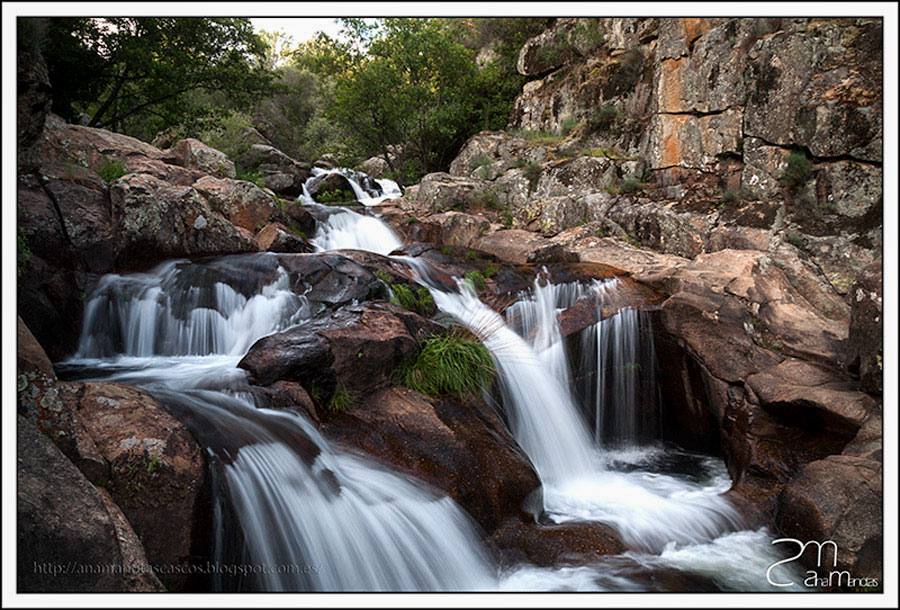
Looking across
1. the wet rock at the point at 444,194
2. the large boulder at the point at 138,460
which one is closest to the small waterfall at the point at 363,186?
the wet rock at the point at 444,194

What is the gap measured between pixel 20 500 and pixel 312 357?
276cm

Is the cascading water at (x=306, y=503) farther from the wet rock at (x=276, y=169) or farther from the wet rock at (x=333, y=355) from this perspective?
the wet rock at (x=276, y=169)

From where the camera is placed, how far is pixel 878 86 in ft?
27.5

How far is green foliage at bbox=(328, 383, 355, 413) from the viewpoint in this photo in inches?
207

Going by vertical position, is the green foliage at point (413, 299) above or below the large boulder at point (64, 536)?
above

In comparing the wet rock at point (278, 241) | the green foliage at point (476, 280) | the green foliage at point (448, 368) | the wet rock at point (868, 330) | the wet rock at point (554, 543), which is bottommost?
the wet rock at point (554, 543)

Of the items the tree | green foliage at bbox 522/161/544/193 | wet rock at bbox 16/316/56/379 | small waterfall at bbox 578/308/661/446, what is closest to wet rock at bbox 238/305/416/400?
wet rock at bbox 16/316/56/379

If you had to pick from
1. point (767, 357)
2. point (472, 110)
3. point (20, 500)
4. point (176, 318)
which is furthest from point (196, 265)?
point (472, 110)

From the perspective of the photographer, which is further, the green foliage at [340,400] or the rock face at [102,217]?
the rock face at [102,217]

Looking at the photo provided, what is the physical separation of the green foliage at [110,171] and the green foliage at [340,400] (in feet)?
19.0

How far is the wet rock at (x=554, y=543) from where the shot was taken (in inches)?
179

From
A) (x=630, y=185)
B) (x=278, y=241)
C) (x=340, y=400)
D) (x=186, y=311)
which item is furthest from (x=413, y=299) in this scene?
(x=630, y=185)

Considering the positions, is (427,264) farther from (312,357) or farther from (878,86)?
(878,86)

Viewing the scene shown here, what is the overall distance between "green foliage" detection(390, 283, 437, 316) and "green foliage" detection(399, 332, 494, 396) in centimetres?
130
